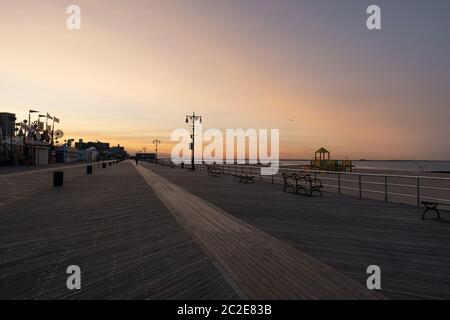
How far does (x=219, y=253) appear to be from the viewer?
5.22 metres

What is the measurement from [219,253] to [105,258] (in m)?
1.83

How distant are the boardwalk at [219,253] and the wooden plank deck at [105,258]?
2 centimetres

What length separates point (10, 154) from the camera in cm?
5538

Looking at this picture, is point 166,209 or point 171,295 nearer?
point 171,295

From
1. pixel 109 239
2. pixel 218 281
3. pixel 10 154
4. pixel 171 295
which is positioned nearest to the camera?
pixel 171 295

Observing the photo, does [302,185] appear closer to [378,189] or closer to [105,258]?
[105,258]

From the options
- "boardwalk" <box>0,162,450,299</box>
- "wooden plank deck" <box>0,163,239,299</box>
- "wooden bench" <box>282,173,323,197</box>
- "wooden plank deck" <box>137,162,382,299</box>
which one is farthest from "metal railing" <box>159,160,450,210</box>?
"wooden plank deck" <box>0,163,239,299</box>

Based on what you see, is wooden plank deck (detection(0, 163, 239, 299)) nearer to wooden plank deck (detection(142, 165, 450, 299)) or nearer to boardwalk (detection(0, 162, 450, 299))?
boardwalk (detection(0, 162, 450, 299))

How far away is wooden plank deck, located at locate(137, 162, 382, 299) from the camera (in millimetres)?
3732

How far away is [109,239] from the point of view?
6.29 meters
